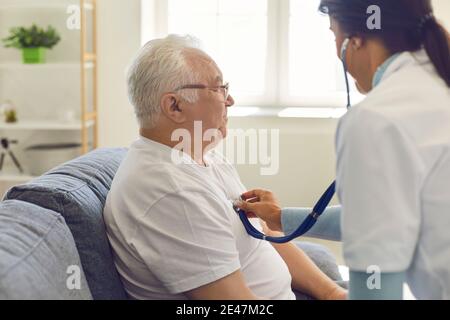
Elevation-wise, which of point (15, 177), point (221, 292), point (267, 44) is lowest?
point (15, 177)

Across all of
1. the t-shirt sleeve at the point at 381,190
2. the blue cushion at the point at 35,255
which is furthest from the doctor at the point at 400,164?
the blue cushion at the point at 35,255

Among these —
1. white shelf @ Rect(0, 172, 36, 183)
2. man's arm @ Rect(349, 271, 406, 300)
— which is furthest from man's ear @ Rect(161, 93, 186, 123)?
white shelf @ Rect(0, 172, 36, 183)

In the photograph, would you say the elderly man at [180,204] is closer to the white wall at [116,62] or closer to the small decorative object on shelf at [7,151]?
the white wall at [116,62]

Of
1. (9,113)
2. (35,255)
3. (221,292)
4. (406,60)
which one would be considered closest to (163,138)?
(221,292)

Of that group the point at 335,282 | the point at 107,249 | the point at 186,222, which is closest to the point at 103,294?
the point at 107,249

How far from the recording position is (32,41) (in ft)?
12.2

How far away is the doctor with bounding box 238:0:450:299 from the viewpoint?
1.02m

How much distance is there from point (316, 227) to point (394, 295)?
23.2 inches

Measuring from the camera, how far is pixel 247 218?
1.71m

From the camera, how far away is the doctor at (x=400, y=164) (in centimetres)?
102

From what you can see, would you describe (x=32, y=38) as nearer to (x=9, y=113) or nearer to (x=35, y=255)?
(x=9, y=113)

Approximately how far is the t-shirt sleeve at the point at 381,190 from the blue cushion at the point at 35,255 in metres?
0.53

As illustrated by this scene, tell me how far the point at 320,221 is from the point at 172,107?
0.46 metres
